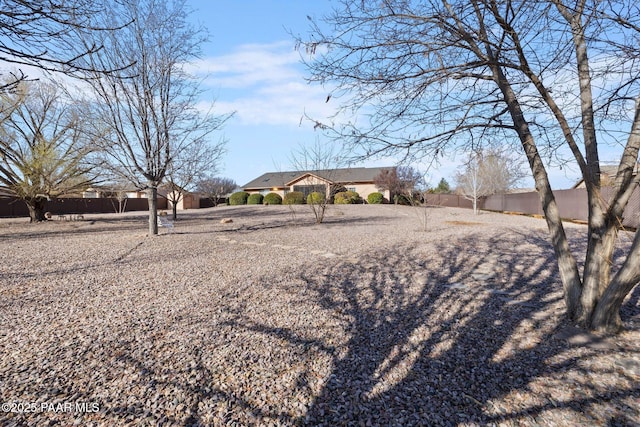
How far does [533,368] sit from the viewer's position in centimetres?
240

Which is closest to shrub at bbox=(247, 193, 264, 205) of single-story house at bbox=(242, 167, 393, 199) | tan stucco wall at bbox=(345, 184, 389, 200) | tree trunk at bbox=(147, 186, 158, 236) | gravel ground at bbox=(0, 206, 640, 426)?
single-story house at bbox=(242, 167, 393, 199)

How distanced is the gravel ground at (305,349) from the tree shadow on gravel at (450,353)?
0.01m

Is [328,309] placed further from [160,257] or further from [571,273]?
[160,257]

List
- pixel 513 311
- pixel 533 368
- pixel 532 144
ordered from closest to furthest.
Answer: pixel 533 368 < pixel 532 144 < pixel 513 311

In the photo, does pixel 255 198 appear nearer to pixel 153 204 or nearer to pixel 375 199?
pixel 375 199

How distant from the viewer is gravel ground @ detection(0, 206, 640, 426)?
1945mm

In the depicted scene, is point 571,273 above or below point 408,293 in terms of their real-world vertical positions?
above

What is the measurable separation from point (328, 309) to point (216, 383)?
1.60 m

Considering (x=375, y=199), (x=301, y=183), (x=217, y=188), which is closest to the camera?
(x=375, y=199)

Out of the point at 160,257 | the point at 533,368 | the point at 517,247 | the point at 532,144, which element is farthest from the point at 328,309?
the point at 517,247

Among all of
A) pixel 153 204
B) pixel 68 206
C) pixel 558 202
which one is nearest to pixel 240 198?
pixel 68 206

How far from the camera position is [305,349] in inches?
105

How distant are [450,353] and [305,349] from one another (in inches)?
47.2

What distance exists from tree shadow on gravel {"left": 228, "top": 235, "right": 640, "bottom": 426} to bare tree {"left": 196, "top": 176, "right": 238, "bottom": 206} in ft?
111
